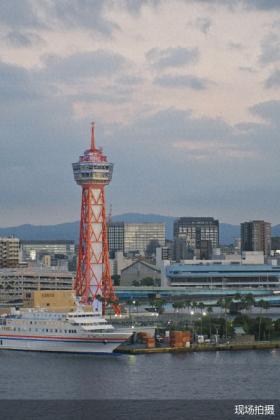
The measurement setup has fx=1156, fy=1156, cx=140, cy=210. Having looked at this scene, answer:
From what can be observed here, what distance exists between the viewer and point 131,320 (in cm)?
7225

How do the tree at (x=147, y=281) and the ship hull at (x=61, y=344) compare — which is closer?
the ship hull at (x=61, y=344)

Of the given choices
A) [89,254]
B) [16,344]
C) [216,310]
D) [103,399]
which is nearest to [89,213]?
[89,254]

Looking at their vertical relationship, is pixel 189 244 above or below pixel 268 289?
above

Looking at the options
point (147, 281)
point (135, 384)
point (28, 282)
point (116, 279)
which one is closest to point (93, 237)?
point (28, 282)

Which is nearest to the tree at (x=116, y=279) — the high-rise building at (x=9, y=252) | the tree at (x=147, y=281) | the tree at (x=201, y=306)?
the tree at (x=147, y=281)

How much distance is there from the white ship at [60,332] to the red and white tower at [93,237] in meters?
25.8

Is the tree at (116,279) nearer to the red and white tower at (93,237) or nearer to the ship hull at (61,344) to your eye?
the red and white tower at (93,237)

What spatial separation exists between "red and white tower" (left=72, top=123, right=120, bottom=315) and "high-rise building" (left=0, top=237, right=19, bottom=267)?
42712 mm

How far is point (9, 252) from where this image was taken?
130 m

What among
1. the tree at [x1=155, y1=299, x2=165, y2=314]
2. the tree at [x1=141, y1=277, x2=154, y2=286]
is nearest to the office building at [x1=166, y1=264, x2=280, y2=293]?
the tree at [x1=141, y1=277, x2=154, y2=286]

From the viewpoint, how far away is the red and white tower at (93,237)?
276 ft
